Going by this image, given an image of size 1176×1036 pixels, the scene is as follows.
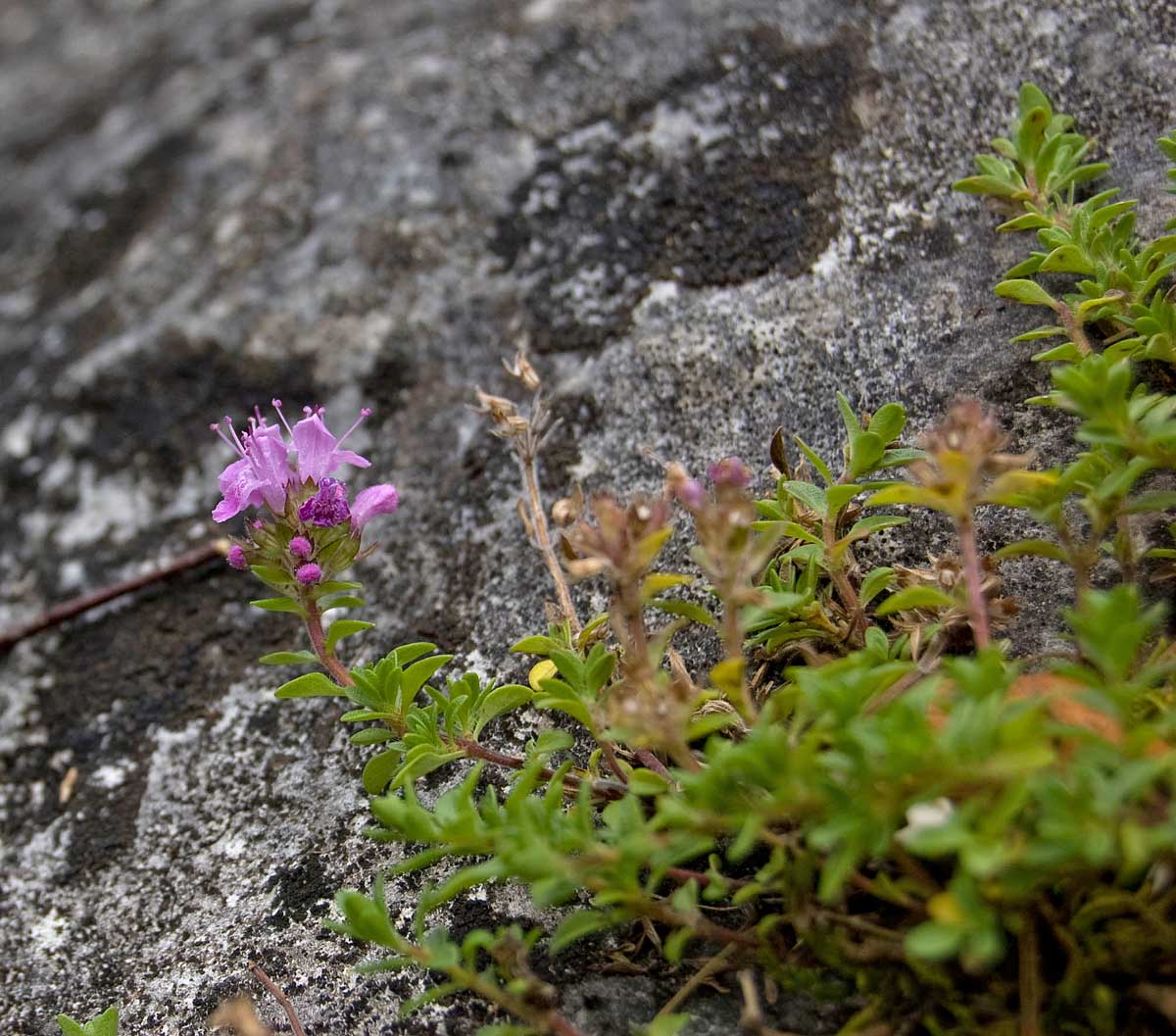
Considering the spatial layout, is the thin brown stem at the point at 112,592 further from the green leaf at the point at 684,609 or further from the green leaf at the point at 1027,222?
the green leaf at the point at 1027,222

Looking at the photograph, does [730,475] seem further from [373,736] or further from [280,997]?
[280,997]

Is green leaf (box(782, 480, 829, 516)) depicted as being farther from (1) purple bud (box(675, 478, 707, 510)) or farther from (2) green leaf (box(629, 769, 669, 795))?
(2) green leaf (box(629, 769, 669, 795))

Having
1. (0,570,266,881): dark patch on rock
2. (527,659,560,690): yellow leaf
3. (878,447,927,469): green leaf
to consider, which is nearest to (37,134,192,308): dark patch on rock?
(0,570,266,881): dark patch on rock

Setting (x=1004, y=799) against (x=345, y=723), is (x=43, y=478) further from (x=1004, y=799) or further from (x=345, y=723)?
(x=1004, y=799)

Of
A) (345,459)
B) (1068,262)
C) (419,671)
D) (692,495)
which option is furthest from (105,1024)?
(1068,262)

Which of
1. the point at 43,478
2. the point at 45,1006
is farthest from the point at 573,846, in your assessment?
the point at 43,478
